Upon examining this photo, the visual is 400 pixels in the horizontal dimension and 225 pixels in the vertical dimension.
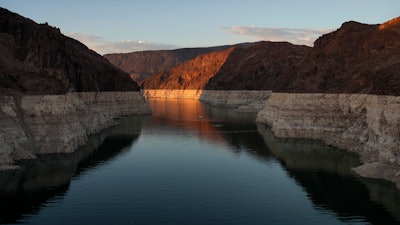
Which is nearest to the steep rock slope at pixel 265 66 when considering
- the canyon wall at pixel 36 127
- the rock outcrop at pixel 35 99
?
the rock outcrop at pixel 35 99

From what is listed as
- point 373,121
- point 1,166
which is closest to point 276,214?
point 373,121

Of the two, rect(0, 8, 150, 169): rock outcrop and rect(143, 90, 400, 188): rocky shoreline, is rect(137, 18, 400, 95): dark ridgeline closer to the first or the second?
rect(143, 90, 400, 188): rocky shoreline

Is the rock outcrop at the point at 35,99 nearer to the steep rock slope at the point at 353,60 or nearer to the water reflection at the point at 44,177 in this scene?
the water reflection at the point at 44,177

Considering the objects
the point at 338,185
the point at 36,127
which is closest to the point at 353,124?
the point at 338,185

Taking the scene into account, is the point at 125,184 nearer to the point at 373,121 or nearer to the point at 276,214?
Answer: the point at 276,214

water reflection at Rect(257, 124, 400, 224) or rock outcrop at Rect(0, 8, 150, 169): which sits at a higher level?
rock outcrop at Rect(0, 8, 150, 169)

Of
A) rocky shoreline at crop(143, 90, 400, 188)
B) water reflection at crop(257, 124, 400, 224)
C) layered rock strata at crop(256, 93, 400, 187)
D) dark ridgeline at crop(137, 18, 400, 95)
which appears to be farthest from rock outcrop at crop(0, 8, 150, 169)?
dark ridgeline at crop(137, 18, 400, 95)
